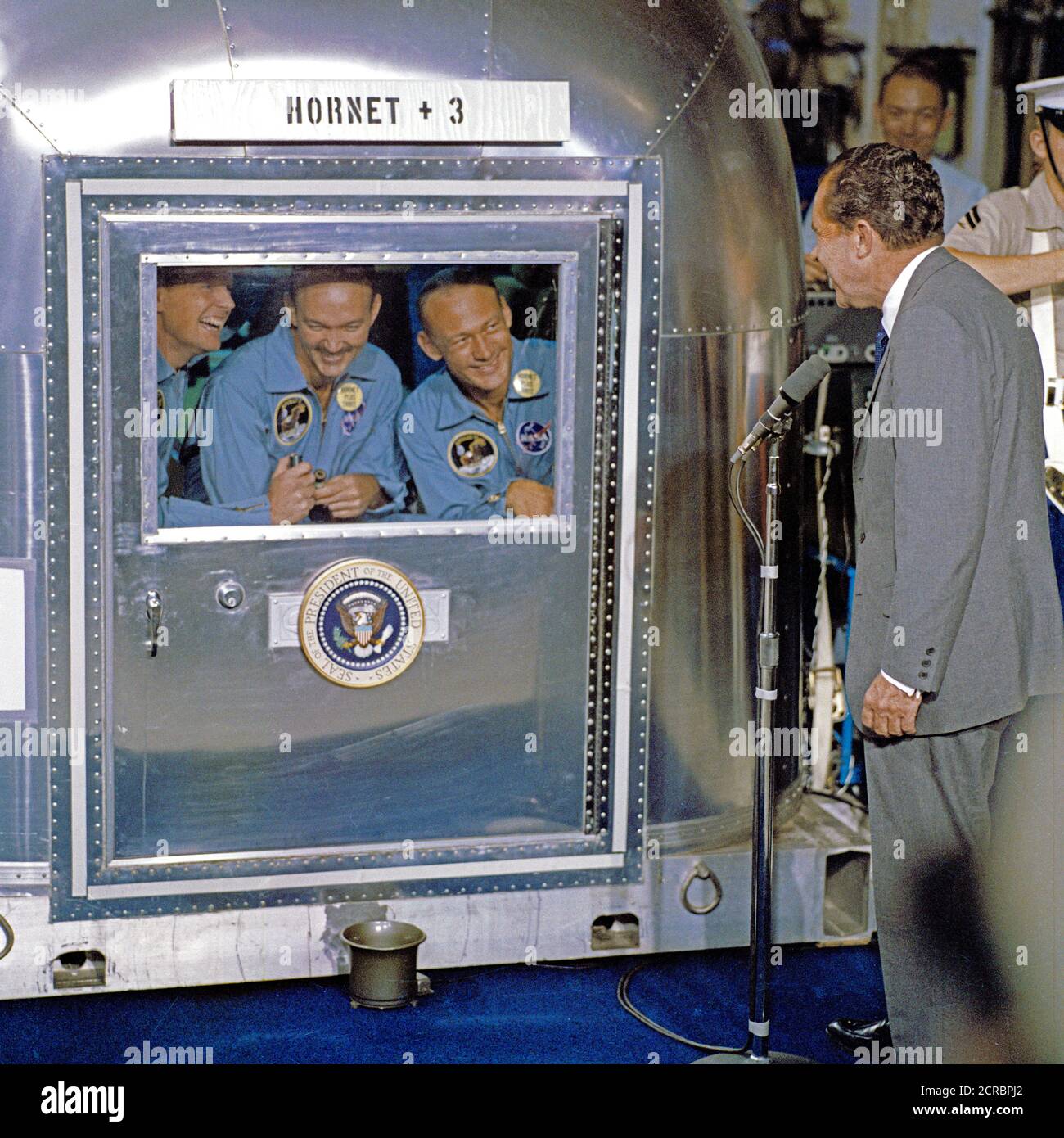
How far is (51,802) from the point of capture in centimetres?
441

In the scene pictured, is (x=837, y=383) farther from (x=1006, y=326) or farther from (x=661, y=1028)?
(x=661, y=1028)

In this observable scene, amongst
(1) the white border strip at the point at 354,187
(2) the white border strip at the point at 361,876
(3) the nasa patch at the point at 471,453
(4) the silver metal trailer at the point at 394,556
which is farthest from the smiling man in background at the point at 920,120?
(2) the white border strip at the point at 361,876

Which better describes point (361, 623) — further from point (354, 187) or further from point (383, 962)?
point (354, 187)

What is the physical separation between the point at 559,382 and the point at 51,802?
1.81 metres

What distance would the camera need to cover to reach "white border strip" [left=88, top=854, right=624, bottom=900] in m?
4.49

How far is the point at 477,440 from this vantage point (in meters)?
4.52

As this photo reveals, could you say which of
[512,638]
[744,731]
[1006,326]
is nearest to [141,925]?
[512,638]

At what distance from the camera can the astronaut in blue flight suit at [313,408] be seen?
4.34 meters

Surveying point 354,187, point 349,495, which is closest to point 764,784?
point 349,495

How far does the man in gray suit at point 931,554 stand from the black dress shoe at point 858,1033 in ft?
1.87

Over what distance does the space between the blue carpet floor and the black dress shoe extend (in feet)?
0.14

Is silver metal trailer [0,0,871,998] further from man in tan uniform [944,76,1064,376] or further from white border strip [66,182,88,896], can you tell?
man in tan uniform [944,76,1064,376]

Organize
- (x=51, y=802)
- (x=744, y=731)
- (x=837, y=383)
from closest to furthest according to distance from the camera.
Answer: (x=51, y=802) < (x=744, y=731) < (x=837, y=383)

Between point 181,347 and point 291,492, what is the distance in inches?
19.0
